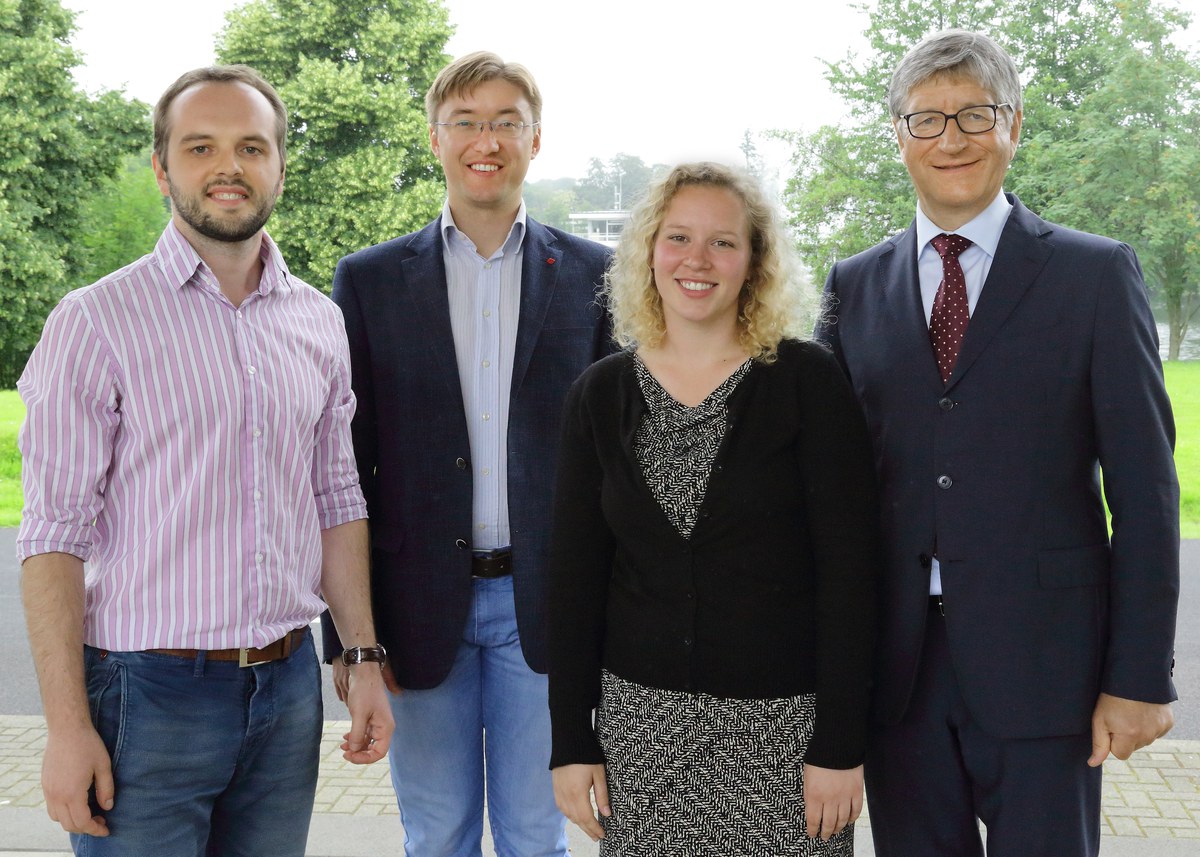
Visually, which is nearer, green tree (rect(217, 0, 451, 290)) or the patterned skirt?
the patterned skirt

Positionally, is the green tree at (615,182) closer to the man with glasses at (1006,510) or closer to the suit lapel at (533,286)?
the suit lapel at (533,286)

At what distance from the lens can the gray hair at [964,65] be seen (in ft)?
7.17

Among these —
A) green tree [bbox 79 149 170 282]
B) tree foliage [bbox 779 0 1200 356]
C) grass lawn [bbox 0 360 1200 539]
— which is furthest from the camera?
green tree [bbox 79 149 170 282]

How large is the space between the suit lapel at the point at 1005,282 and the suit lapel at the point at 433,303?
1128 mm

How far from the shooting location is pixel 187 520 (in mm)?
2006

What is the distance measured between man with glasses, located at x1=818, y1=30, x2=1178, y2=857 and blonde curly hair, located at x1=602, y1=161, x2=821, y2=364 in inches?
8.8

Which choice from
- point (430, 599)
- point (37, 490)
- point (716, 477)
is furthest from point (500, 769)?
point (37, 490)

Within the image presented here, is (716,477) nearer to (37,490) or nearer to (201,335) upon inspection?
(201,335)

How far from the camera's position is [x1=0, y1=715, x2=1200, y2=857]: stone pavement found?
11.2 ft

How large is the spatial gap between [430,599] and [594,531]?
615 mm

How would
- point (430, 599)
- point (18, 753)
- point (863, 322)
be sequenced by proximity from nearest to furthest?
point (863, 322) → point (430, 599) → point (18, 753)

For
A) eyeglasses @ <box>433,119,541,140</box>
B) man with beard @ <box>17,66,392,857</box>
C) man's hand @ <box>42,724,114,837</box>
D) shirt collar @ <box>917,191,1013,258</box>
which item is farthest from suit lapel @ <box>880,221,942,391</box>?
man's hand @ <box>42,724,114,837</box>

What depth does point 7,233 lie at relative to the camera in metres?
18.2

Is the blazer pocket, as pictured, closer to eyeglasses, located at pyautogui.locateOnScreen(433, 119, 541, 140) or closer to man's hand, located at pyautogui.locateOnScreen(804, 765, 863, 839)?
man's hand, located at pyautogui.locateOnScreen(804, 765, 863, 839)
